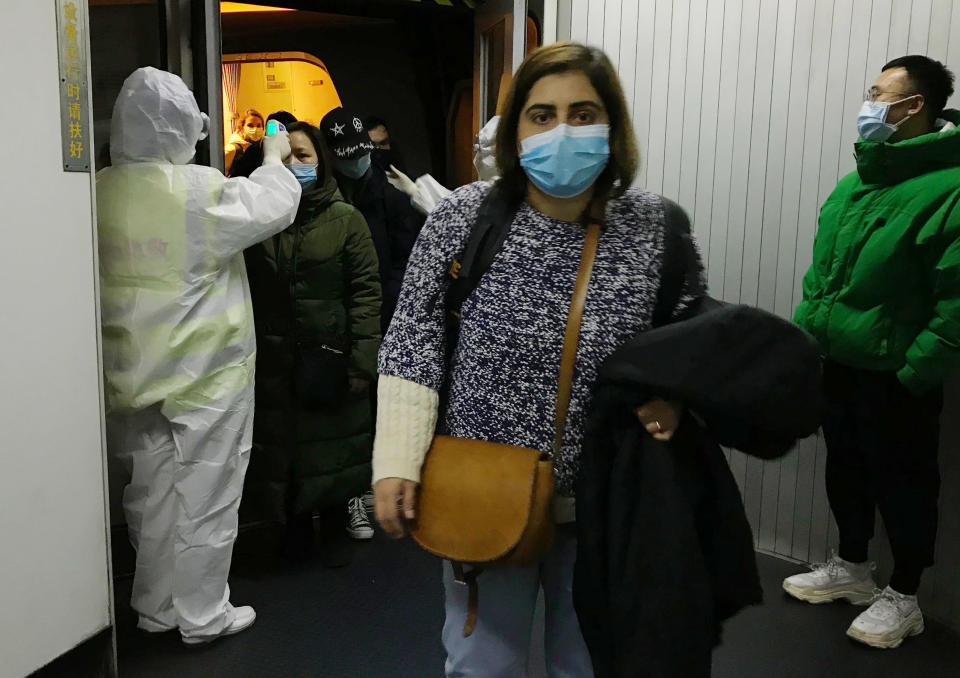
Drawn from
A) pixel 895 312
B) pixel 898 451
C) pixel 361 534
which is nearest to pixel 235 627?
pixel 361 534

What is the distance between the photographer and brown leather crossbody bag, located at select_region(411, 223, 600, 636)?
129cm

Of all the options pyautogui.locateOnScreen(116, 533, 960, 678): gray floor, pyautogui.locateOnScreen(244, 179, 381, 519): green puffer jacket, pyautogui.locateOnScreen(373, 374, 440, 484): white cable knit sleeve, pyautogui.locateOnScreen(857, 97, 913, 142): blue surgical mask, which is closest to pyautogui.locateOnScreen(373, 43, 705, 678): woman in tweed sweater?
pyautogui.locateOnScreen(373, 374, 440, 484): white cable knit sleeve

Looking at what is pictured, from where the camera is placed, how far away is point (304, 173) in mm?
2855

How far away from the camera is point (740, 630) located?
2.68 metres

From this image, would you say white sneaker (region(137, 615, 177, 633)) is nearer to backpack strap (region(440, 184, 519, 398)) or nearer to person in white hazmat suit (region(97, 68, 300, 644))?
person in white hazmat suit (region(97, 68, 300, 644))

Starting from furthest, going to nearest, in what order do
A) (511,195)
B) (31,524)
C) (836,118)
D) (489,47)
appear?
(489,47)
(836,118)
(31,524)
(511,195)

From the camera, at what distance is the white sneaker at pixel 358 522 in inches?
131

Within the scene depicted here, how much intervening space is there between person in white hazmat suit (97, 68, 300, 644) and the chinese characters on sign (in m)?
0.25

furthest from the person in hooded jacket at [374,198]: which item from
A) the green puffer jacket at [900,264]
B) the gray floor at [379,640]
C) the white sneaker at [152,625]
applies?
the green puffer jacket at [900,264]

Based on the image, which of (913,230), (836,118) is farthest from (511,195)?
(836,118)

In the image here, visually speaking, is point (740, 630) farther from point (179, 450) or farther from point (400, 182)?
point (400, 182)

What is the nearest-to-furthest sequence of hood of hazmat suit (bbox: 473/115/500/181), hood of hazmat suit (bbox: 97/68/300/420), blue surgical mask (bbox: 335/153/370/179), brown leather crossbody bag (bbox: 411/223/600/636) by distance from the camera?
brown leather crossbody bag (bbox: 411/223/600/636)
hood of hazmat suit (bbox: 97/68/300/420)
hood of hazmat suit (bbox: 473/115/500/181)
blue surgical mask (bbox: 335/153/370/179)

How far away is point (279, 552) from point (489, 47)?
2.83 m

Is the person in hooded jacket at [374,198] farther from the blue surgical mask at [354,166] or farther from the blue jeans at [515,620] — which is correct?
the blue jeans at [515,620]
